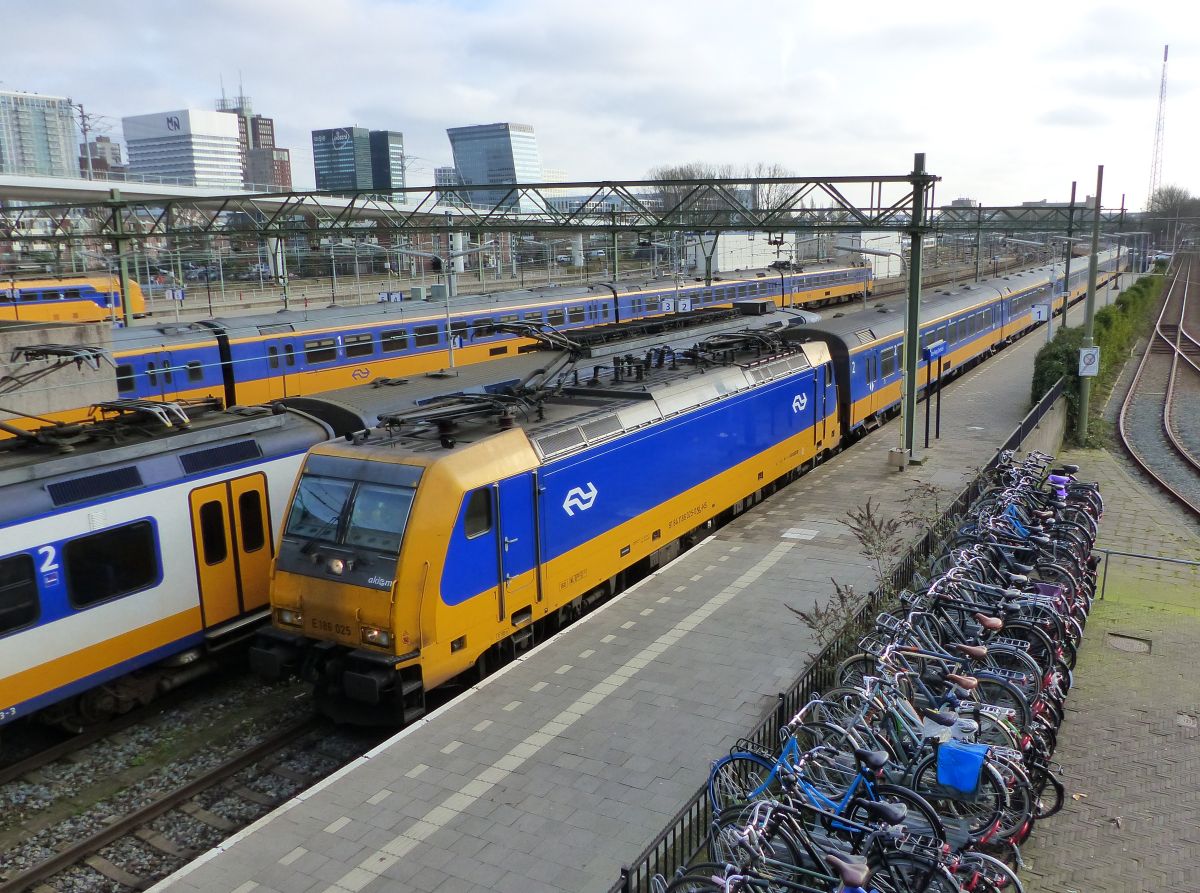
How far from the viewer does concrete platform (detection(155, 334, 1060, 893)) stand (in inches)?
300

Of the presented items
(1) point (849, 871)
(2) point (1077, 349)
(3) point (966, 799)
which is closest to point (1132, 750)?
(3) point (966, 799)

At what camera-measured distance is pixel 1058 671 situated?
31.8ft

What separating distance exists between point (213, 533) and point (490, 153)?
90988mm

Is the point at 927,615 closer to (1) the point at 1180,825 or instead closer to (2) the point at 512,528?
(1) the point at 1180,825

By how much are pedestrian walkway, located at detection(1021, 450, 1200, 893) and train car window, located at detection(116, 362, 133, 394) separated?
1926cm

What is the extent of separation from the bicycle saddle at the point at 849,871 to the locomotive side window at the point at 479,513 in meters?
5.36

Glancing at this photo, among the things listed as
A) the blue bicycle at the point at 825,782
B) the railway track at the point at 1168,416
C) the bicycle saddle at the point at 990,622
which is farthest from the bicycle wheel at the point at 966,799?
the railway track at the point at 1168,416

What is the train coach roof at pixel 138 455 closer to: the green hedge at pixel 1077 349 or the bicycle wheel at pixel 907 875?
the bicycle wheel at pixel 907 875

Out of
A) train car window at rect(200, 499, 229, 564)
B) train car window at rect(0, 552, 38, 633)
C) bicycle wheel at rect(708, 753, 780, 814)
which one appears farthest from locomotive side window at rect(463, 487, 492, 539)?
train car window at rect(0, 552, 38, 633)

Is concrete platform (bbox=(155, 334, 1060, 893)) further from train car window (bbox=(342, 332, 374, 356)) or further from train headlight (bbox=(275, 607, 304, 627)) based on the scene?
train car window (bbox=(342, 332, 374, 356))

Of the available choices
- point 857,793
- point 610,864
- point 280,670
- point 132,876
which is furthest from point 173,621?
point 857,793

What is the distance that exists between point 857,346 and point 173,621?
16.7 metres

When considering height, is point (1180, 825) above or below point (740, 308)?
below

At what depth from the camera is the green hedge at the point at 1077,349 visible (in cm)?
2584
